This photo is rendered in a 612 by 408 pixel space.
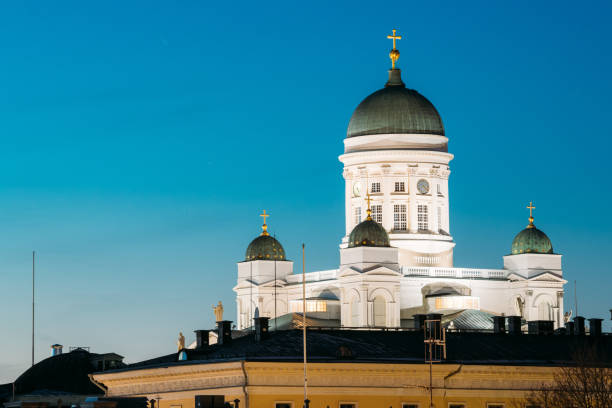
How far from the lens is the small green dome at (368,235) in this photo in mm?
150875

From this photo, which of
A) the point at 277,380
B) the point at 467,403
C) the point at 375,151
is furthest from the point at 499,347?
the point at 375,151

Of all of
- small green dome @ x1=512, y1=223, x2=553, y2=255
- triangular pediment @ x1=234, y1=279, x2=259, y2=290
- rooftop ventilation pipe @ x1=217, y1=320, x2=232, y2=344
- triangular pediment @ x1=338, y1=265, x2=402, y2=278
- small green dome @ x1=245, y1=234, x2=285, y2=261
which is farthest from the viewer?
small green dome @ x1=245, y1=234, x2=285, y2=261

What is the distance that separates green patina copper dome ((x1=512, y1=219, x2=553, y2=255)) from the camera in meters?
159

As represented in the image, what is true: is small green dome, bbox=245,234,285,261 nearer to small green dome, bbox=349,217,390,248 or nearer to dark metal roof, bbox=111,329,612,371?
small green dome, bbox=349,217,390,248

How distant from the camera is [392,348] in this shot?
100 m

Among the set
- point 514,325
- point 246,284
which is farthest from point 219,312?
point 514,325

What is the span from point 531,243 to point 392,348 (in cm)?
6051

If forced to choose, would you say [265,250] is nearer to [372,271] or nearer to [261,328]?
[372,271]

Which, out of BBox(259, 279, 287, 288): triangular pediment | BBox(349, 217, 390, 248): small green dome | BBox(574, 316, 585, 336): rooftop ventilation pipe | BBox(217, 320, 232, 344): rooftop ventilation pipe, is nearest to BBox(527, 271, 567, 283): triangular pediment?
BBox(349, 217, 390, 248): small green dome

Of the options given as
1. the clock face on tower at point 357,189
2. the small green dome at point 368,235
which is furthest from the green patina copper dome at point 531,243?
the small green dome at point 368,235

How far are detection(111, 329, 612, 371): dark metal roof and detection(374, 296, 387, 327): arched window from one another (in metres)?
41.6

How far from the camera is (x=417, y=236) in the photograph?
160m

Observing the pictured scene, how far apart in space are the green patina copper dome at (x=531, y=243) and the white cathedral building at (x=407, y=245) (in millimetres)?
77

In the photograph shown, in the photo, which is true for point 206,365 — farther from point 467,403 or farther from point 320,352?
point 467,403
